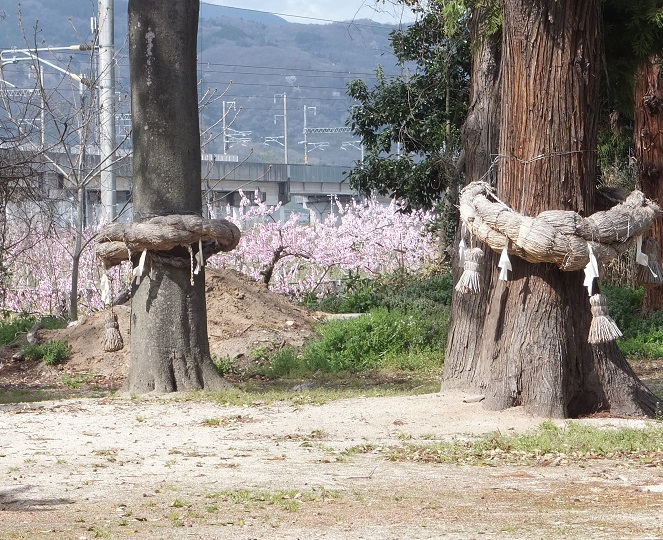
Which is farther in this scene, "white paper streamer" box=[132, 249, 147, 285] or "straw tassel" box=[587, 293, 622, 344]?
"white paper streamer" box=[132, 249, 147, 285]

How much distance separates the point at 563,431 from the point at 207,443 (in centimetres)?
226

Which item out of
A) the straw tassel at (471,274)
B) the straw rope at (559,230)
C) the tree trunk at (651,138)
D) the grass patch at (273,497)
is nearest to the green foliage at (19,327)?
the tree trunk at (651,138)

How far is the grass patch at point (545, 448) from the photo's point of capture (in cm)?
648

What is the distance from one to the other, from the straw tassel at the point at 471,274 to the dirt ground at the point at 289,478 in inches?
34.4

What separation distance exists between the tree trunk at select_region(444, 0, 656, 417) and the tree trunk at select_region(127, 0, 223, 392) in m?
3.08

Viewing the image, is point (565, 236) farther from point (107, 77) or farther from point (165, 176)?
point (107, 77)

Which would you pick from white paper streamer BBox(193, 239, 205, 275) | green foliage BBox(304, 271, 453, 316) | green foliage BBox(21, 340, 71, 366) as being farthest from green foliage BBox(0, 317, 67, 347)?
white paper streamer BBox(193, 239, 205, 275)

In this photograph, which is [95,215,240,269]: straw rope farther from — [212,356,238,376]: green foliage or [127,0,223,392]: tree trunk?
[212,356,238,376]: green foliage

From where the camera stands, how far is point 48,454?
6.69 metres

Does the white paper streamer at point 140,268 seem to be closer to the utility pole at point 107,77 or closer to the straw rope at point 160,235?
the straw rope at point 160,235

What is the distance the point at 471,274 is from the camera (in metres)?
7.76

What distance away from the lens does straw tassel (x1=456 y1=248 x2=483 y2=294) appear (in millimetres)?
7715

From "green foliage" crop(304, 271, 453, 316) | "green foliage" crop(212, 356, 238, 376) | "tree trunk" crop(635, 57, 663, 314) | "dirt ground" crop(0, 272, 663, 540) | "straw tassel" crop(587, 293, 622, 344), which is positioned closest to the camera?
"dirt ground" crop(0, 272, 663, 540)

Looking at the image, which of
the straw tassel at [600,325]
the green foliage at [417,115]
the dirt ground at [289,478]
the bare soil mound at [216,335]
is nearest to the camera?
the dirt ground at [289,478]
